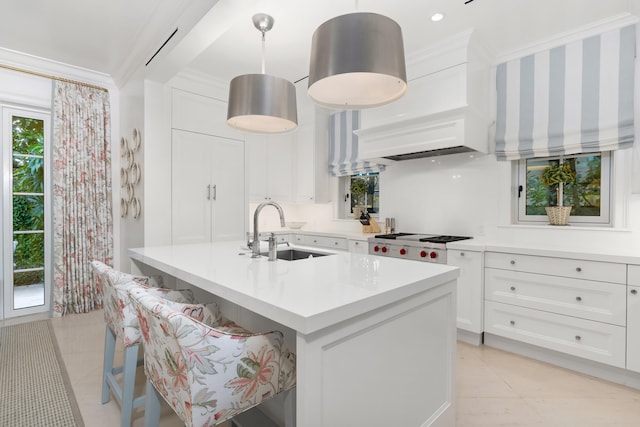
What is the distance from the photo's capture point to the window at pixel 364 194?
4461 mm

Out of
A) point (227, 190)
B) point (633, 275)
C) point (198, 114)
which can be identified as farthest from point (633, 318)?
point (198, 114)

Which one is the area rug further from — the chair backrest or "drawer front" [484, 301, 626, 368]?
"drawer front" [484, 301, 626, 368]

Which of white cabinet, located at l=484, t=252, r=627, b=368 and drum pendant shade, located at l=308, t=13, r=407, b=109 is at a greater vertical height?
drum pendant shade, located at l=308, t=13, r=407, b=109

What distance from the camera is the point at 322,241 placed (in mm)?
4250

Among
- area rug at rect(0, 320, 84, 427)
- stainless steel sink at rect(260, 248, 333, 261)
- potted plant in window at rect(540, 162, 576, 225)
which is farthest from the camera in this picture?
potted plant in window at rect(540, 162, 576, 225)

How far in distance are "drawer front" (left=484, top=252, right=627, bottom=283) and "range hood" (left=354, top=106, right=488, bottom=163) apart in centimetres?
102

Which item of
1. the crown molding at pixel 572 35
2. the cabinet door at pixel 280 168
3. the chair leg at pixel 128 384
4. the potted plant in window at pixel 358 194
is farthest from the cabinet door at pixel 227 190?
the crown molding at pixel 572 35

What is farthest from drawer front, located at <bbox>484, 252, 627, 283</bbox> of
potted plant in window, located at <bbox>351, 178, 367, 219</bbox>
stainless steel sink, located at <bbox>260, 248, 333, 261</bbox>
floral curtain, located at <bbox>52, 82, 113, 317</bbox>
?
Result: floral curtain, located at <bbox>52, 82, 113, 317</bbox>

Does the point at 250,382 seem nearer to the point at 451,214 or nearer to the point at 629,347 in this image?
the point at 629,347

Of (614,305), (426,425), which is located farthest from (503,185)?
(426,425)

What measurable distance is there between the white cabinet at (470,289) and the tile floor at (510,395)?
21 centimetres

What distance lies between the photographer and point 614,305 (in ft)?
7.41

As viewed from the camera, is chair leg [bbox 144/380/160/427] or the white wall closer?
chair leg [bbox 144/380/160/427]

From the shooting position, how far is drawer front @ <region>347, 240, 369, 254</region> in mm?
3624
